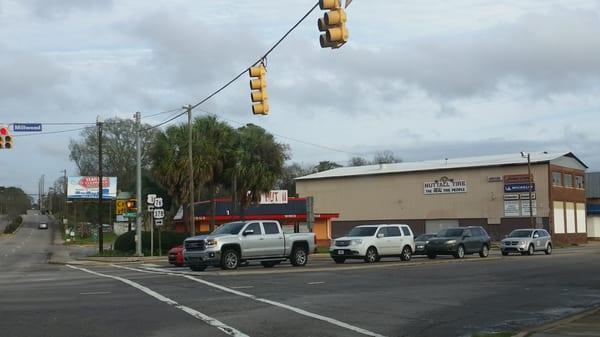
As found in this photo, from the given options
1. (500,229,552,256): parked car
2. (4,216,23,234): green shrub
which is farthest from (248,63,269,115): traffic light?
(4,216,23,234): green shrub

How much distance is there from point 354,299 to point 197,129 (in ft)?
104

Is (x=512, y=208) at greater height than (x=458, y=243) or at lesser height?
greater

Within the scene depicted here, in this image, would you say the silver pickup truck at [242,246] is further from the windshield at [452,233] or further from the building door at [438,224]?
the building door at [438,224]

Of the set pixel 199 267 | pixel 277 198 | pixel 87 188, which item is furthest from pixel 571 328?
pixel 87 188

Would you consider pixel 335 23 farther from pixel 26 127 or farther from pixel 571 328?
pixel 26 127

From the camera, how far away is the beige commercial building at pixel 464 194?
226 feet

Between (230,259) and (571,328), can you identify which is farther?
(230,259)

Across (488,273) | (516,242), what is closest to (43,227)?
(516,242)

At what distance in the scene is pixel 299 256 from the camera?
2888cm

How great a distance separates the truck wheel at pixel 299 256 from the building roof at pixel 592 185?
64.7 meters

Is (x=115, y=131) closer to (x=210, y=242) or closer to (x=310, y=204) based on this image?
(x=310, y=204)

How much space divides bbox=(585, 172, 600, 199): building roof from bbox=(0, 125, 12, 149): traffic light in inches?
2803

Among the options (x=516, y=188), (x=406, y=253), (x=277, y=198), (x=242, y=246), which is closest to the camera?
(x=242, y=246)

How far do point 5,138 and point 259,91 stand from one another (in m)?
16.3
